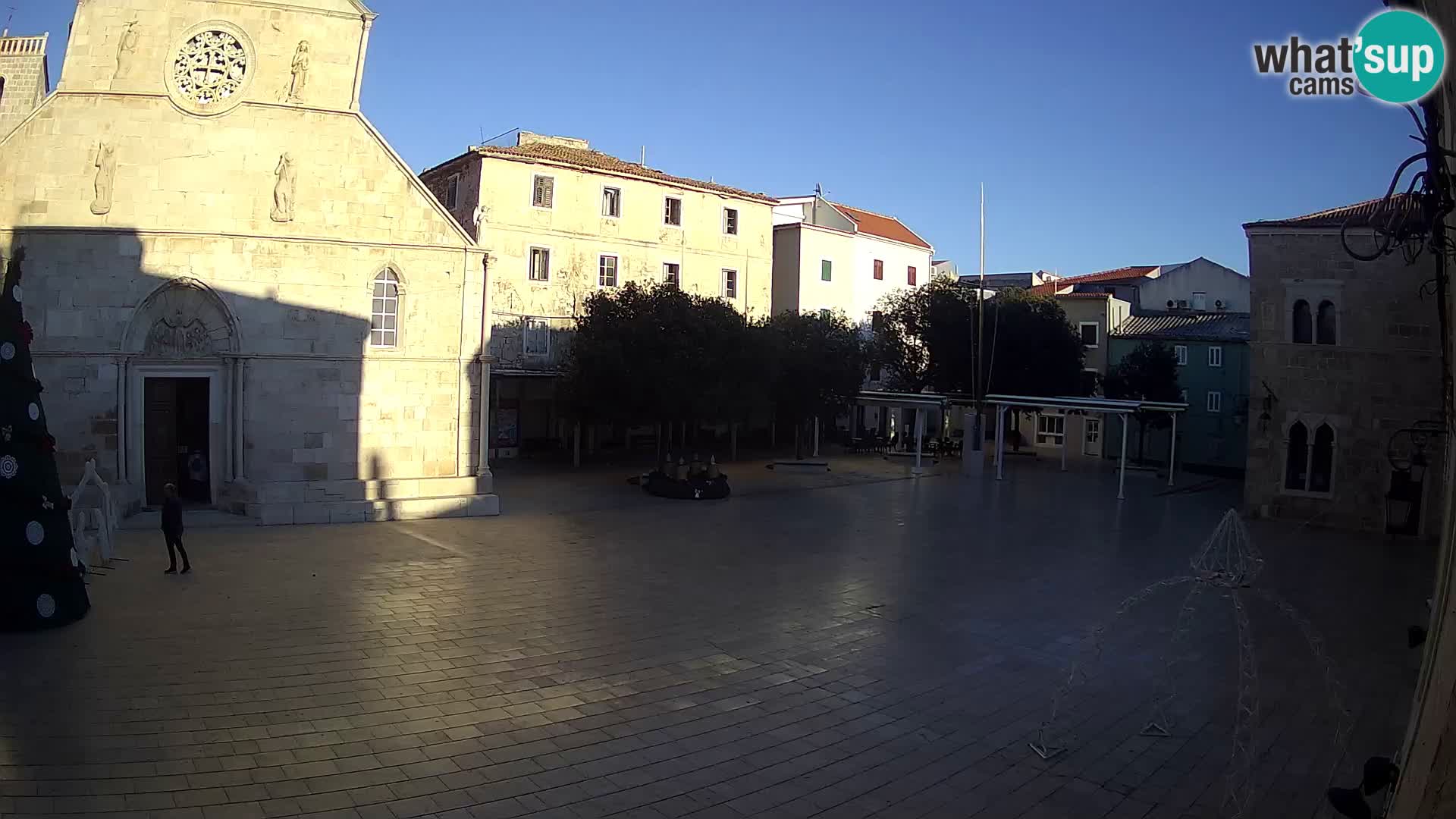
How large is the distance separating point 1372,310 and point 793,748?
834 inches

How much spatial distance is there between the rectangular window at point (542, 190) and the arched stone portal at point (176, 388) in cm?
1490

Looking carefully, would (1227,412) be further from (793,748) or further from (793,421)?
(793,748)

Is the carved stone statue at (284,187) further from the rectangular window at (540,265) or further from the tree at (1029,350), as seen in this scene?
the tree at (1029,350)

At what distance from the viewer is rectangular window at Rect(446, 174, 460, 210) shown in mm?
32375

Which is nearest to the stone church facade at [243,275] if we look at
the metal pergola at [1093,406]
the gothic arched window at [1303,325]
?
the metal pergola at [1093,406]

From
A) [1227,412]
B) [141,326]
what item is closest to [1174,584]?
[141,326]

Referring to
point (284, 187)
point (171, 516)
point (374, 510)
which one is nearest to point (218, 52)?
point (284, 187)

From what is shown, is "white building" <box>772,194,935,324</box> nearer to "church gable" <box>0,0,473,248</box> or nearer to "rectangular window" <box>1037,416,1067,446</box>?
"rectangular window" <box>1037,416,1067,446</box>

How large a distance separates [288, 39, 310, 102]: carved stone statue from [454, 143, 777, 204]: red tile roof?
1112 cm

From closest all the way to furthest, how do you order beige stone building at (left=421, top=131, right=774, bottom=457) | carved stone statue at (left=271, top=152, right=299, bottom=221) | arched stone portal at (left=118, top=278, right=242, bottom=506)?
arched stone portal at (left=118, top=278, right=242, bottom=506), carved stone statue at (left=271, top=152, right=299, bottom=221), beige stone building at (left=421, top=131, right=774, bottom=457)

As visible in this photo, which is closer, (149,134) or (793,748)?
(793,748)

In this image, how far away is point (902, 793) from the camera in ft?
22.4

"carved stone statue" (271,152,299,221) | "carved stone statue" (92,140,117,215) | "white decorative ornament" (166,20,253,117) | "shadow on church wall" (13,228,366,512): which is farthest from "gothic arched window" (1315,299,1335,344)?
"carved stone statue" (92,140,117,215)

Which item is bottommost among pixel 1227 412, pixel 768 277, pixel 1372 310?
pixel 1227 412
